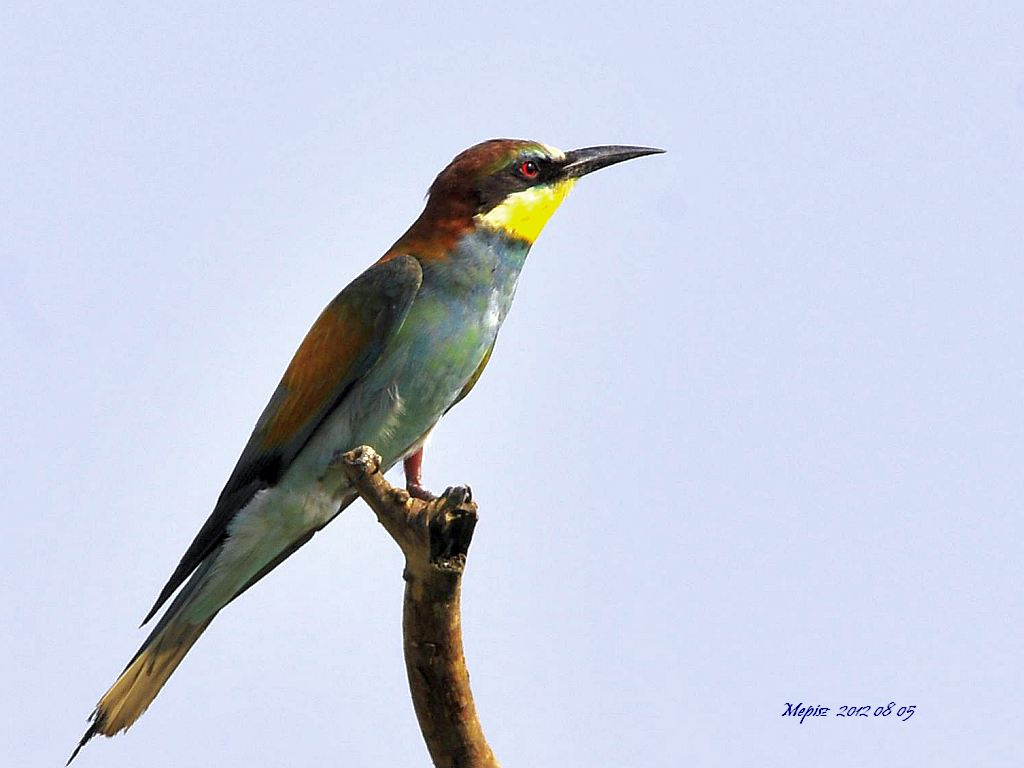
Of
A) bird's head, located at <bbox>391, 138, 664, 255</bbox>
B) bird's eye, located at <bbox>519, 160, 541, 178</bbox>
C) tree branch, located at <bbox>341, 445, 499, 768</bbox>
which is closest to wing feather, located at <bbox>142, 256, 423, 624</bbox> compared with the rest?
bird's head, located at <bbox>391, 138, 664, 255</bbox>

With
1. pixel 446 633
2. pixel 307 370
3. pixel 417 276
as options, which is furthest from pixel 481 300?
pixel 446 633

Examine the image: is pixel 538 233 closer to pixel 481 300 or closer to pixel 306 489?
pixel 481 300

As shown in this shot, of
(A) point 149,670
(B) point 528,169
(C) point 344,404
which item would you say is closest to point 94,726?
(A) point 149,670

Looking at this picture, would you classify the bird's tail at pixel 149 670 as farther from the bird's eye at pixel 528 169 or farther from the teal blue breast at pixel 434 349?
the bird's eye at pixel 528 169

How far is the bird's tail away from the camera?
4.66 m

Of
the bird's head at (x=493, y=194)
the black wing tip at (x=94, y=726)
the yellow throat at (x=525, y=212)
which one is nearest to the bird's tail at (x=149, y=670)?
the black wing tip at (x=94, y=726)

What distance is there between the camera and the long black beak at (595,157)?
527cm

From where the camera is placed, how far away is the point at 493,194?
501cm

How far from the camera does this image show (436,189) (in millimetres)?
5094

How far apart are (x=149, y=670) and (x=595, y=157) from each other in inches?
93.1

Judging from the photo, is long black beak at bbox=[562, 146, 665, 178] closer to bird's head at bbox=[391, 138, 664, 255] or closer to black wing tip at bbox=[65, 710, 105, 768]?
bird's head at bbox=[391, 138, 664, 255]

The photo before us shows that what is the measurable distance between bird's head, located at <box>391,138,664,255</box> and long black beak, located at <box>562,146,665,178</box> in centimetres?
7

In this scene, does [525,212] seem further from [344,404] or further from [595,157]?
[344,404]

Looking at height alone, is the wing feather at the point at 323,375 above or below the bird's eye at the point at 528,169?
below
